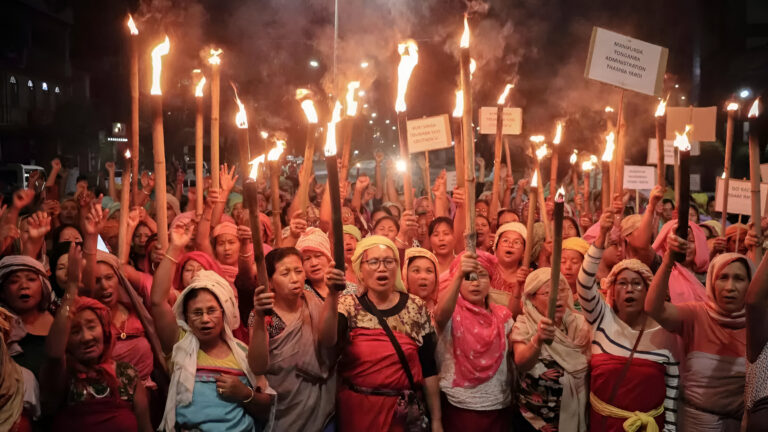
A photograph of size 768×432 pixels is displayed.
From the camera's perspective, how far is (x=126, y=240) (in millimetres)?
4379

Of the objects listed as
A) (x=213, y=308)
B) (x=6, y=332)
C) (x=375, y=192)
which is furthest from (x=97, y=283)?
(x=375, y=192)

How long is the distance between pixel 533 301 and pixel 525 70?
19.2 meters

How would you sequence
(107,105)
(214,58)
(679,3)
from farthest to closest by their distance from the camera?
(107,105) < (679,3) < (214,58)

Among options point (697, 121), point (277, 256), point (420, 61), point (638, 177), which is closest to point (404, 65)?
point (277, 256)

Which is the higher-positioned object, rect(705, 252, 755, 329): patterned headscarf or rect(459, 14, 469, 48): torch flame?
rect(459, 14, 469, 48): torch flame

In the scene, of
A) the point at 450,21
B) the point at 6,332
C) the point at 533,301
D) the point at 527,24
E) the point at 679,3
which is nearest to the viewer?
the point at 6,332

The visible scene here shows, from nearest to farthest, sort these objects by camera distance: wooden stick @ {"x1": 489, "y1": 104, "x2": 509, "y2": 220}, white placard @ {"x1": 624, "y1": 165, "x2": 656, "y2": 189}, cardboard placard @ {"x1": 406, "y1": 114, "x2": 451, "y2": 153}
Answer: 1. wooden stick @ {"x1": 489, "y1": 104, "x2": 509, "y2": 220}
2. cardboard placard @ {"x1": 406, "y1": 114, "x2": 451, "y2": 153}
3. white placard @ {"x1": 624, "y1": 165, "x2": 656, "y2": 189}

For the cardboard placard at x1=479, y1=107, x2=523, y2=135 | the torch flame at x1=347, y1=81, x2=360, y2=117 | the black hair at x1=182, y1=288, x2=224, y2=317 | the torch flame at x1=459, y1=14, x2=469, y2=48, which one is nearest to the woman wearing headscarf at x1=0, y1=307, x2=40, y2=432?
the black hair at x1=182, y1=288, x2=224, y2=317

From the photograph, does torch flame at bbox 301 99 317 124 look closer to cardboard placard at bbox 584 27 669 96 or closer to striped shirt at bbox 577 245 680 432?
striped shirt at bbox 577 245 680 432

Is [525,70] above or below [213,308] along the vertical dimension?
above

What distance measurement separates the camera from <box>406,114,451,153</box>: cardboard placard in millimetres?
6387

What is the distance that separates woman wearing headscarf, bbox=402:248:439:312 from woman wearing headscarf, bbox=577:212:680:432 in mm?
985

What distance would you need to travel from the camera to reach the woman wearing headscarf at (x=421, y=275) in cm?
435

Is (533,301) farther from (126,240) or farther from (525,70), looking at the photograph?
(525,70)
